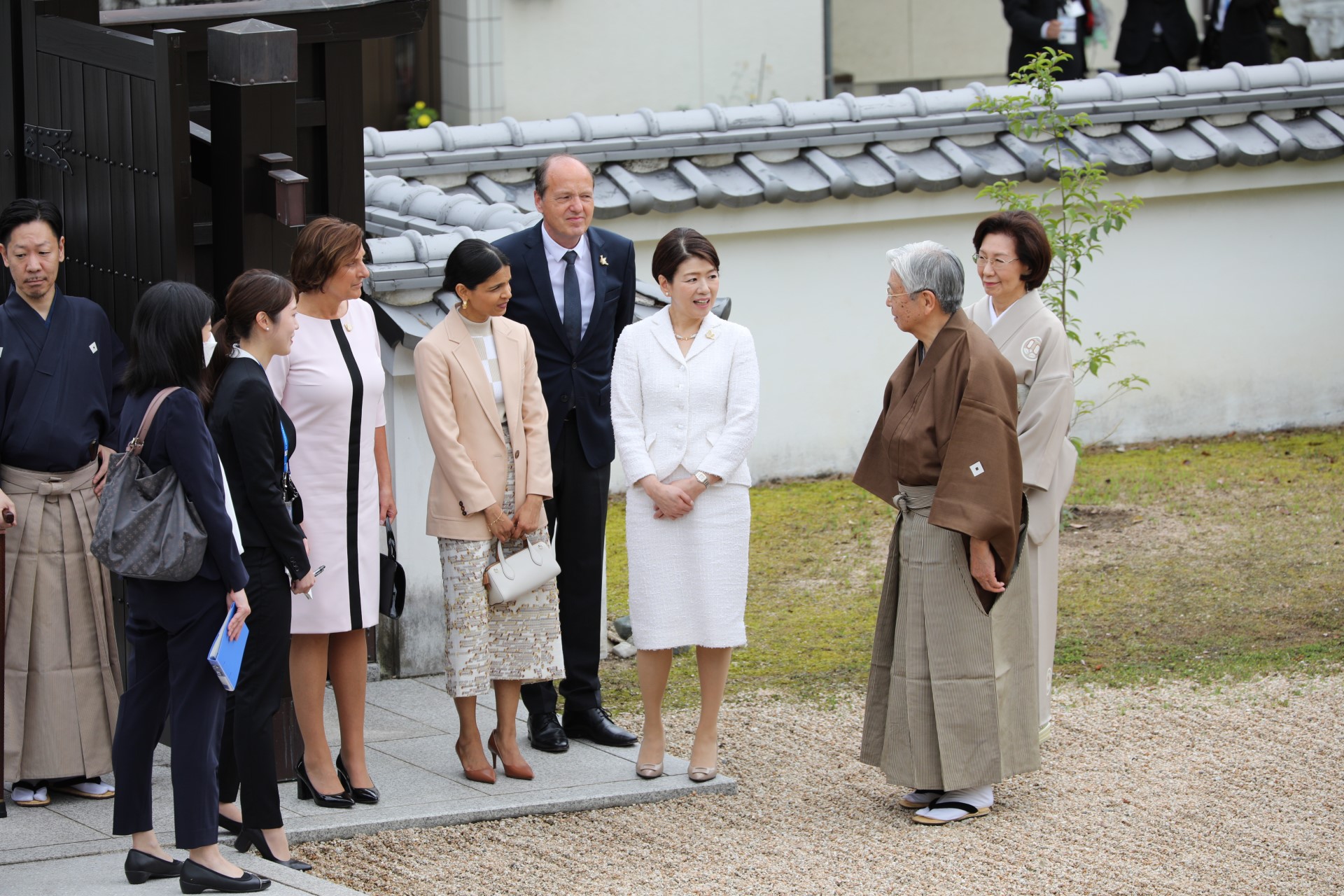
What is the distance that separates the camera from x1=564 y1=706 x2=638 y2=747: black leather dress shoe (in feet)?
21.1

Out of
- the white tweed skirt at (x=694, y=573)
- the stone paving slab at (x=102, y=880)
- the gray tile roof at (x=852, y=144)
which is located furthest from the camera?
the gray tile roof at (x=852, y=144)

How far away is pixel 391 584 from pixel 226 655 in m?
1.15

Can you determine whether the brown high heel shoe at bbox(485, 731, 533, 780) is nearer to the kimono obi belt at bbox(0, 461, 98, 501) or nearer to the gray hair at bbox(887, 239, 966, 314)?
the kimono obi belt at bbox(0, 461, 98, 501)

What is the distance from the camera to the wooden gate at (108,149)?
5625mm

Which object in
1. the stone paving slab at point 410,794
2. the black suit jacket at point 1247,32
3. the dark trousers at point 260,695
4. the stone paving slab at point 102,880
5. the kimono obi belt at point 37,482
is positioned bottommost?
the stone paving slab at point 410,794

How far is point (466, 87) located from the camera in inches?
543

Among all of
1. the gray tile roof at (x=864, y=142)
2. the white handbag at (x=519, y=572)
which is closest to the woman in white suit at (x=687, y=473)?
the white handbag at (x=519, y=572)

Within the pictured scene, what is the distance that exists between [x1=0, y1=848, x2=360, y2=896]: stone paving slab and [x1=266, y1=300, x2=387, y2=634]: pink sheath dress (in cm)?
84

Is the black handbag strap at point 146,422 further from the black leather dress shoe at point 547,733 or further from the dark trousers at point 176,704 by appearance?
the black leather dress shoe at point 547,733

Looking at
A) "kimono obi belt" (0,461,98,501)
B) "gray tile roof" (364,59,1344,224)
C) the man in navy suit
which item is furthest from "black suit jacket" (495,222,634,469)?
"gray tile roof" (364,59,1344,224)

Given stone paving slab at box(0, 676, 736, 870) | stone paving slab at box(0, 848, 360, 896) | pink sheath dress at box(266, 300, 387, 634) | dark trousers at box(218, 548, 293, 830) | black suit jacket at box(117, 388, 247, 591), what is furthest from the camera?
pink sheath dress at box(266, 300, 387, 634)

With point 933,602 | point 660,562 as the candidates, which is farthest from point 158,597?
point 933,602

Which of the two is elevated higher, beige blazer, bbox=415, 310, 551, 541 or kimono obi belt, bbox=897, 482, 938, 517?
beige blazer, bbox=415, 310, 551, 541

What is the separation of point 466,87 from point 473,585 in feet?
28.3
